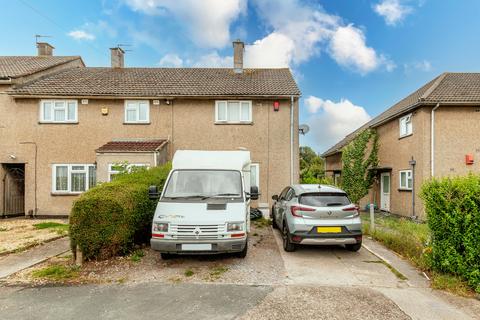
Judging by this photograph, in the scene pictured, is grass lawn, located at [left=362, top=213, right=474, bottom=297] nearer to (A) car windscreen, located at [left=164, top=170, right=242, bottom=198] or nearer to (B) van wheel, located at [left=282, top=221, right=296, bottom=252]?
(B) van wheel, located at [left=282, top=221, right=296, bottom=252]

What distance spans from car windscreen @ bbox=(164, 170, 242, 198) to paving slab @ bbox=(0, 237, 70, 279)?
3.35 meters

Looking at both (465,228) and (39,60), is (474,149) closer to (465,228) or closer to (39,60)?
(465,228)

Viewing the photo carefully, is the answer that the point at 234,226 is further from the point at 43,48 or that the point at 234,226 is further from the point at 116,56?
the point at 43,48

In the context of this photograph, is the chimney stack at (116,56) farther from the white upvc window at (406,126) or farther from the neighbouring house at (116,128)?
the white upvc window at (406,126)

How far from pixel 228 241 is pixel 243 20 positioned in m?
14.3

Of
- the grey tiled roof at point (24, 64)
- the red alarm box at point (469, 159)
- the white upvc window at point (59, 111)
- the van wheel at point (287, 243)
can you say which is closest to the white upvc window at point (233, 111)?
the white upvc window at point (59, 111)

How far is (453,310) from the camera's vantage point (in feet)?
14.1

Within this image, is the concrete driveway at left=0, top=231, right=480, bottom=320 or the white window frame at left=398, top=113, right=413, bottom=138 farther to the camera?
the white window frame at left=398, top=113, right=413, bottom=138

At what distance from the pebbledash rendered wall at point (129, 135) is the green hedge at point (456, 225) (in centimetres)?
793

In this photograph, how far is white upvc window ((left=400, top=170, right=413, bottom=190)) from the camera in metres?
14.1

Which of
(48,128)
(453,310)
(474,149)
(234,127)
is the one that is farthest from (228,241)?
(474,149)

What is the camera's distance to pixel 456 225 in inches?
199

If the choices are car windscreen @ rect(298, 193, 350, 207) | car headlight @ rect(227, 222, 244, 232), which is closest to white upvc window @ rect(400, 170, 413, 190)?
car windscreen @ rect(298, 193, 350, 207)

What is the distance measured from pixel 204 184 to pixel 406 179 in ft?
39.5
